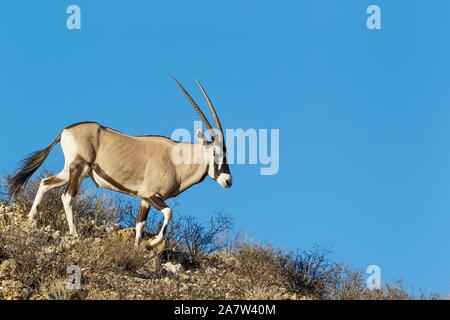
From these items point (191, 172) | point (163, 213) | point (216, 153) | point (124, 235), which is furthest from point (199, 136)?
point (124, 235)

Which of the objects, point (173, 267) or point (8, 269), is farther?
point (173, 267)

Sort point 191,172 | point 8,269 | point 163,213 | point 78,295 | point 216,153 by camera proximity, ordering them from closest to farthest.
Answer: point 78,295 → point 8,269 → point 163,213 → point 216,153 → point 191,172

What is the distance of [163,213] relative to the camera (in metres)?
16.8

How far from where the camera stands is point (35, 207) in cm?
1719

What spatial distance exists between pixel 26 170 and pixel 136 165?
2.54 meters

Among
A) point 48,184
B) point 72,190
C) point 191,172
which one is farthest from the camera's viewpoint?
point 191,172

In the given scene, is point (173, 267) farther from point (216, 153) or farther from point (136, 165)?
point (216, 153)

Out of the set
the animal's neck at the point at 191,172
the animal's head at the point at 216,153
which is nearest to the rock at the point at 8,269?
the animal's neck at the point at 191,172

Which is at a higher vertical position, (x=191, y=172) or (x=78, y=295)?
(x=191, y=172)

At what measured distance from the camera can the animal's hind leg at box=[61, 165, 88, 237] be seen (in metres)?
16.7

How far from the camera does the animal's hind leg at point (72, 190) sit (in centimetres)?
1673

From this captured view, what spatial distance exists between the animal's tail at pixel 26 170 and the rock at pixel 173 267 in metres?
3.89

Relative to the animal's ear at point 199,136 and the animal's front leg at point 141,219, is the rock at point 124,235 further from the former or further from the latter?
the animal's ear at point 199,136
